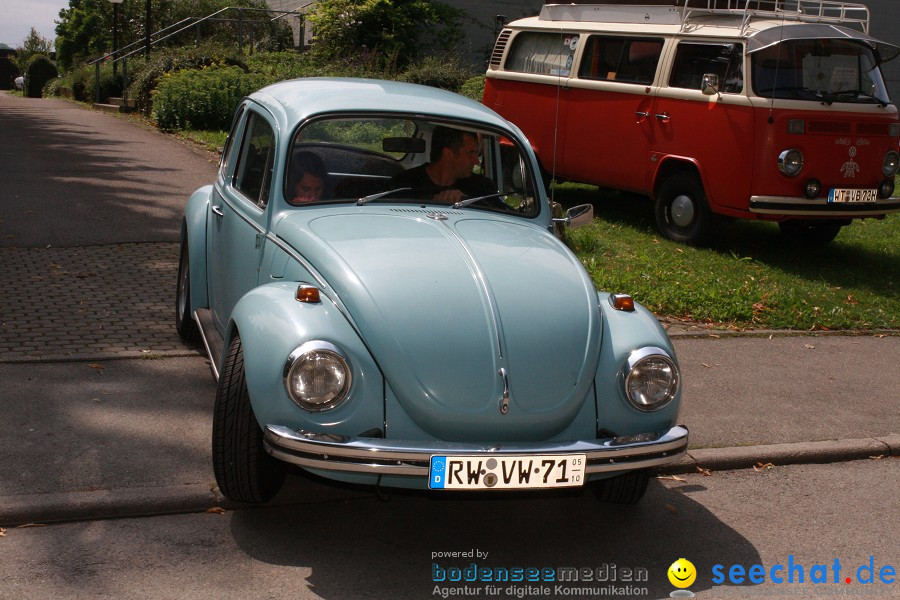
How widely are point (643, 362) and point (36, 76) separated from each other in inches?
1839

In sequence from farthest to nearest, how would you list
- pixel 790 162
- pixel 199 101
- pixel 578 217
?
pixel 199 101, pixel 790 162, pixel 578 217

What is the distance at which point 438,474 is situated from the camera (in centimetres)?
395

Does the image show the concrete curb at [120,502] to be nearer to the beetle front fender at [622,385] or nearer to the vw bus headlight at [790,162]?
the beetle front fender at [622,385]

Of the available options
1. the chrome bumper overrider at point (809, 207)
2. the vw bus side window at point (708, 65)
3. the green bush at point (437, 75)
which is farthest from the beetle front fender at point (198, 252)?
the green bush at point (437, 75)

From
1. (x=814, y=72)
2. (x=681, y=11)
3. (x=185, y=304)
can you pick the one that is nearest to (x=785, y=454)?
(x=185, y=304)

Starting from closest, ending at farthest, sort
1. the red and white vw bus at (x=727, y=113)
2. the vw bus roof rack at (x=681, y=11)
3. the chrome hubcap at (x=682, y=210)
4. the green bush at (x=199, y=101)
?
the red and white vw bus at (x=727, y=113) < the vw bus roof rack at (x=681, y=11) < the chrome hubcap at (x=682, y=210) < the green bush at (x=199, y=101)

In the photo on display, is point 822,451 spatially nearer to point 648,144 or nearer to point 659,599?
point 659,599

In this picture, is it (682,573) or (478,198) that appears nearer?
(682,573)

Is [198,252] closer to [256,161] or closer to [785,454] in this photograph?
[256,161]

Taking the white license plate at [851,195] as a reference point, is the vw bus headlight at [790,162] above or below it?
above

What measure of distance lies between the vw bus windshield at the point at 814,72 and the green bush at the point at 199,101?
11.2 m

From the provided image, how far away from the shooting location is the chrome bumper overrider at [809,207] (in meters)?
10.3

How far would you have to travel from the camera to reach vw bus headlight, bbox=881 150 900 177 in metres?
10.8

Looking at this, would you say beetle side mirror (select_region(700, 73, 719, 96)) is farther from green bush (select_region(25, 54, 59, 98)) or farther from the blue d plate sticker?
green bush (select_region(25, 54, 59, 98))
